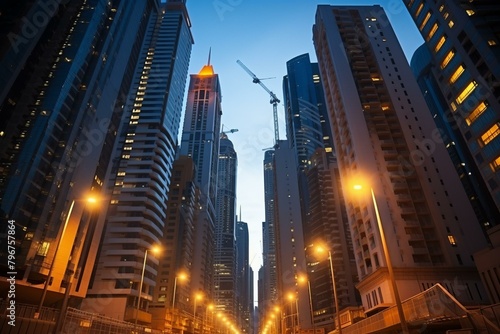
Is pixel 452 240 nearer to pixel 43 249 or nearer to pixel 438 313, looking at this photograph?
pixel 438 313

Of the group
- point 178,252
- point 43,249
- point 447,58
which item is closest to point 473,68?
point 447,58

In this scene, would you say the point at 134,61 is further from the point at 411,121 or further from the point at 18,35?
the point at 411,121

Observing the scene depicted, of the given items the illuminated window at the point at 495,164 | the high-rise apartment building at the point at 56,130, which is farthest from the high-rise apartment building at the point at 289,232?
the illuminated window at the point at 495,164

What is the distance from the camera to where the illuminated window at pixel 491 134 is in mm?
40562

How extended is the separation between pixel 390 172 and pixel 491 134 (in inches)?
737

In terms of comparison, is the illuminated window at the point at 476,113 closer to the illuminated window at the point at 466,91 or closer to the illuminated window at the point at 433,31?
the illuminated window at the point at 466,91

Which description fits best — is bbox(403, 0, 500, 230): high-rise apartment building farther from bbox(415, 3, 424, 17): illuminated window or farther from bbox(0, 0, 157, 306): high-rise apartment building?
bbox(0, 0, 157, 306): high-rise apartment building

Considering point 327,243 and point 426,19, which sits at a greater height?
point 426,19

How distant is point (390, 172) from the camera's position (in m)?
58.3

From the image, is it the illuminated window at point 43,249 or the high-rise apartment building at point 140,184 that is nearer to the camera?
the illuminated window at point 43,249

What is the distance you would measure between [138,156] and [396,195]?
68900 mm

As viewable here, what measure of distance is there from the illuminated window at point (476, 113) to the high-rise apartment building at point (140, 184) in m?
60.7

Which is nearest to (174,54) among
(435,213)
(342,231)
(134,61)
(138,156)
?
(134,61)

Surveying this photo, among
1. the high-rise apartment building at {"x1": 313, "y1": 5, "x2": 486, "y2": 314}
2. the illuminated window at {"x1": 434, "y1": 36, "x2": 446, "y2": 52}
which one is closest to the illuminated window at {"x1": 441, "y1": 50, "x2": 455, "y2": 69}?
the illuminated window at {"x1": 434, "y1": 36, "x2": 446, "y2": 52}
